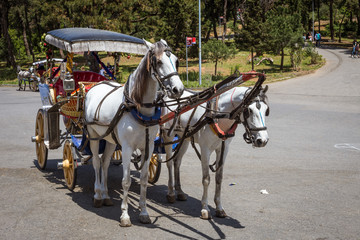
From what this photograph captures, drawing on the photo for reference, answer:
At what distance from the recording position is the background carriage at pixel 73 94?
26.0 ft

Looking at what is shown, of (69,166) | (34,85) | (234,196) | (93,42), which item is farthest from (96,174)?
(34,85)

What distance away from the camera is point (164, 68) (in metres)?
5.67

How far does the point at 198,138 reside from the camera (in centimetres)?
696

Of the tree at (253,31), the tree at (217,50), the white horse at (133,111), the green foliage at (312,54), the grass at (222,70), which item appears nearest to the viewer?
the white horse at (133,111)

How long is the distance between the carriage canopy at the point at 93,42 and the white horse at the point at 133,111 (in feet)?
2.65

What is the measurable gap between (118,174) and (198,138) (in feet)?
11.2

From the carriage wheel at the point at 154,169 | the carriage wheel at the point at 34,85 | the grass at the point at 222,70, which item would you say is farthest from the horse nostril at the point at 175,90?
the carriage wheel at the point at 34,85

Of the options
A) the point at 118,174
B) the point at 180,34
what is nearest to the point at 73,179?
the point at 118,174

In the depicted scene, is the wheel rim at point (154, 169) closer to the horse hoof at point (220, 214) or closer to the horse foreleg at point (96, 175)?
the horse foreleg at point (96, 175)

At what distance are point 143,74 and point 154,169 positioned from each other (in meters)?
3.17

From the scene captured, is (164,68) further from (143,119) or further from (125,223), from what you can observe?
(125,223)

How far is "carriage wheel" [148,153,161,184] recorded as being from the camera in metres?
8.59

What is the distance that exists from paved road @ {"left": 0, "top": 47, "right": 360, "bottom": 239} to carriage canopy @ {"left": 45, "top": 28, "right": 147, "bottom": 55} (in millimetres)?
2725

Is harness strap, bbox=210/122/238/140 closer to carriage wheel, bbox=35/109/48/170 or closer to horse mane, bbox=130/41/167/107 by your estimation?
horse mane, bbox=130/41/167/107
